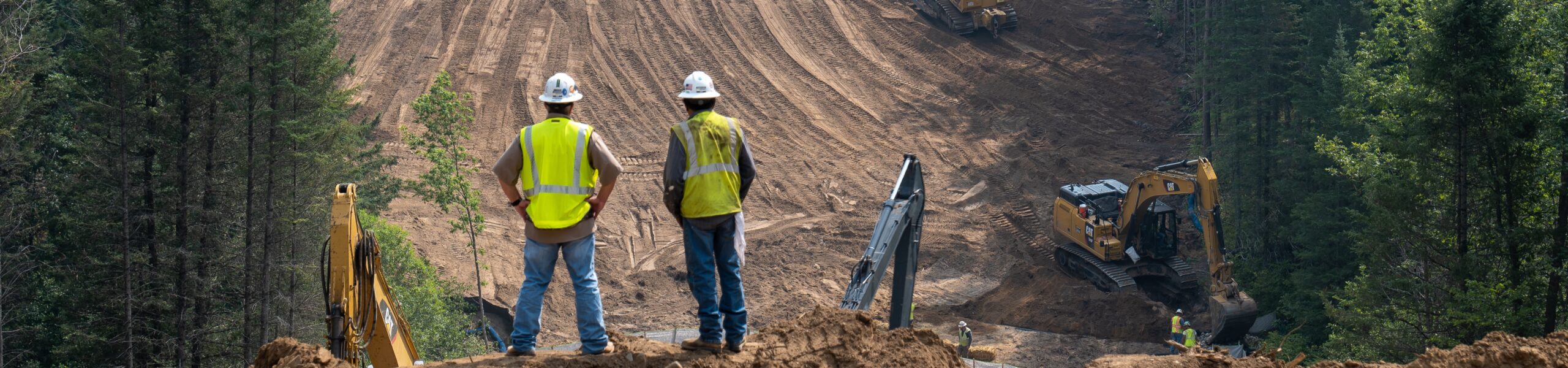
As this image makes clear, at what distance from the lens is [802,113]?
3362 centimetres

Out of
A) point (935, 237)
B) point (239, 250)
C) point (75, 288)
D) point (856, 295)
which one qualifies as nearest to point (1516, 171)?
point (856, 295)

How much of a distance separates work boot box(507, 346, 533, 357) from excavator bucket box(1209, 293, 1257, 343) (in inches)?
692

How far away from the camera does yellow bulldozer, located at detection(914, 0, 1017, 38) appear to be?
37844mm

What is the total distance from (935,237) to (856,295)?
15192 millimetres

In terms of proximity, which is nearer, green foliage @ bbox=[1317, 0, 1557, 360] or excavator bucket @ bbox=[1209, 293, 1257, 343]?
green foliage @ bbox=[1317, 0, 1557, 360]

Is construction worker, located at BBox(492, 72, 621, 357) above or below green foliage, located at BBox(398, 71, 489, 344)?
above

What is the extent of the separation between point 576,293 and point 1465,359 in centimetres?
557

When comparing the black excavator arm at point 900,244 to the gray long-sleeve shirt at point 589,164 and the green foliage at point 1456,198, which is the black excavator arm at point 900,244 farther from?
the green foliage at point 1456,198

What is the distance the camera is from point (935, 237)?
28.4m

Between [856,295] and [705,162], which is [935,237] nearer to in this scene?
[856,295]

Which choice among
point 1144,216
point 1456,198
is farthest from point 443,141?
point 1456,198

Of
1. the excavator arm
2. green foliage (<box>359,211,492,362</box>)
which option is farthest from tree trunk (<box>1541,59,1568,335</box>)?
green foliage (<box>359,211,492,362</box>)

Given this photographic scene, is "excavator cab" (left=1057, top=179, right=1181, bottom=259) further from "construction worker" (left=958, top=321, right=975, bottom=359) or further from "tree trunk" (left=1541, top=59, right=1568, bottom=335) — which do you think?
"tree trunk" (left=1541, top=59, right=1568, bottom=335)

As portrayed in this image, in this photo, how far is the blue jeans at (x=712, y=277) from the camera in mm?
7578
